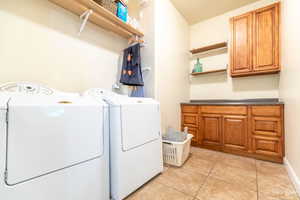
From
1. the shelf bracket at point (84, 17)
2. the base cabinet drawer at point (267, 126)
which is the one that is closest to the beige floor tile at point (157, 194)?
the base cabinet drawer at point (267, 126)

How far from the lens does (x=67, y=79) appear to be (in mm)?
1508

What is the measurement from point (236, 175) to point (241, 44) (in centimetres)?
197

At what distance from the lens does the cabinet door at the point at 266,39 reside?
204cm

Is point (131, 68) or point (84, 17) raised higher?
point (84, 17)

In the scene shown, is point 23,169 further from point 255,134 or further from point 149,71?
point 255,134

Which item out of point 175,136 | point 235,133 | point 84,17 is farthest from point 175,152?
point 84,17

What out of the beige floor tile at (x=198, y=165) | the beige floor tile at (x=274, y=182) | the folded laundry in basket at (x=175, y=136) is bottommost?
the beige floor tile at (x=198, y=165)

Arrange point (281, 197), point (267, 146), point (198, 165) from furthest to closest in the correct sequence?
point (267, 146)
point (198, 165)
point (281, 197)

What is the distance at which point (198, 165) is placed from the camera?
1790mm

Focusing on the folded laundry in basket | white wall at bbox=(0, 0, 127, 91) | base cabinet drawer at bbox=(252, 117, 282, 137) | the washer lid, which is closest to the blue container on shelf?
white wall at bbox=(0, 0, 127, 91)

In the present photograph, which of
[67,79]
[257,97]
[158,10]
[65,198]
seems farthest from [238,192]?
[158,10]

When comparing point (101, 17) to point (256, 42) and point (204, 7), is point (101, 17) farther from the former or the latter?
point (256, 42)

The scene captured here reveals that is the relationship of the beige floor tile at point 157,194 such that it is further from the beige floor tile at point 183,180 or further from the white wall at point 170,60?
the white wall at point 170,60

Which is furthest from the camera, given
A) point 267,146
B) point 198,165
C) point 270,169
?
point 267,146
